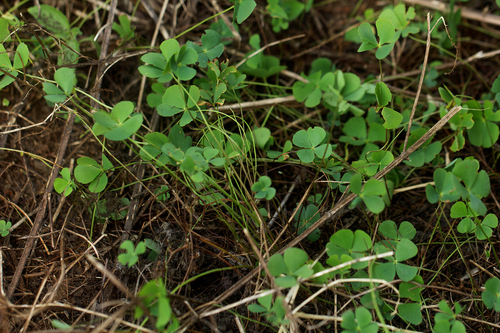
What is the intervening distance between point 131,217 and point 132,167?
0.86ft

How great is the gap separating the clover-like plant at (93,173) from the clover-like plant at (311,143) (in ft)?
2.78

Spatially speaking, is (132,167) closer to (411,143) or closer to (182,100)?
(182,100)

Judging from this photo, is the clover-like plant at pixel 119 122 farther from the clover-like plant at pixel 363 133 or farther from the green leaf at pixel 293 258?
the clover-like plant at pixel 363 133

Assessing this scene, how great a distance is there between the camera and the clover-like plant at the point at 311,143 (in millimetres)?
1410

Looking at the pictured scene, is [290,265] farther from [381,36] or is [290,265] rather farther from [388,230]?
[381,36]

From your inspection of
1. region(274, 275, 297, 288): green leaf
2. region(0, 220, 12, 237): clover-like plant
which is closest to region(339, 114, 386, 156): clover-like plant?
region(274, 275, 297, 288): green leaf

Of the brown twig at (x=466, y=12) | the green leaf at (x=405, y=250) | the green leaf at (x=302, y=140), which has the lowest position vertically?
the green leaf at (x=405, y=250)

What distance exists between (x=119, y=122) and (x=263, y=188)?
23.8 inches

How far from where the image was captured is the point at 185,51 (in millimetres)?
1381

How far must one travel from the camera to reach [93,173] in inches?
56.4

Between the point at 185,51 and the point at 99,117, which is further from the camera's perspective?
the point at 185,51

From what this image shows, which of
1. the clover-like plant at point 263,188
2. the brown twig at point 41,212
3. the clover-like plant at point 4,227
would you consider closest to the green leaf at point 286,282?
the clover-like plant at point 263,188

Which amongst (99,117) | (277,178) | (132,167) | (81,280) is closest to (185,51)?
(99,117)

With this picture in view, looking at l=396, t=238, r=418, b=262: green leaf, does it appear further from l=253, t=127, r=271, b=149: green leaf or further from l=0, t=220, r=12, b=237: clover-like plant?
l=0, t=220, r=12, b=237: clover-like plant
